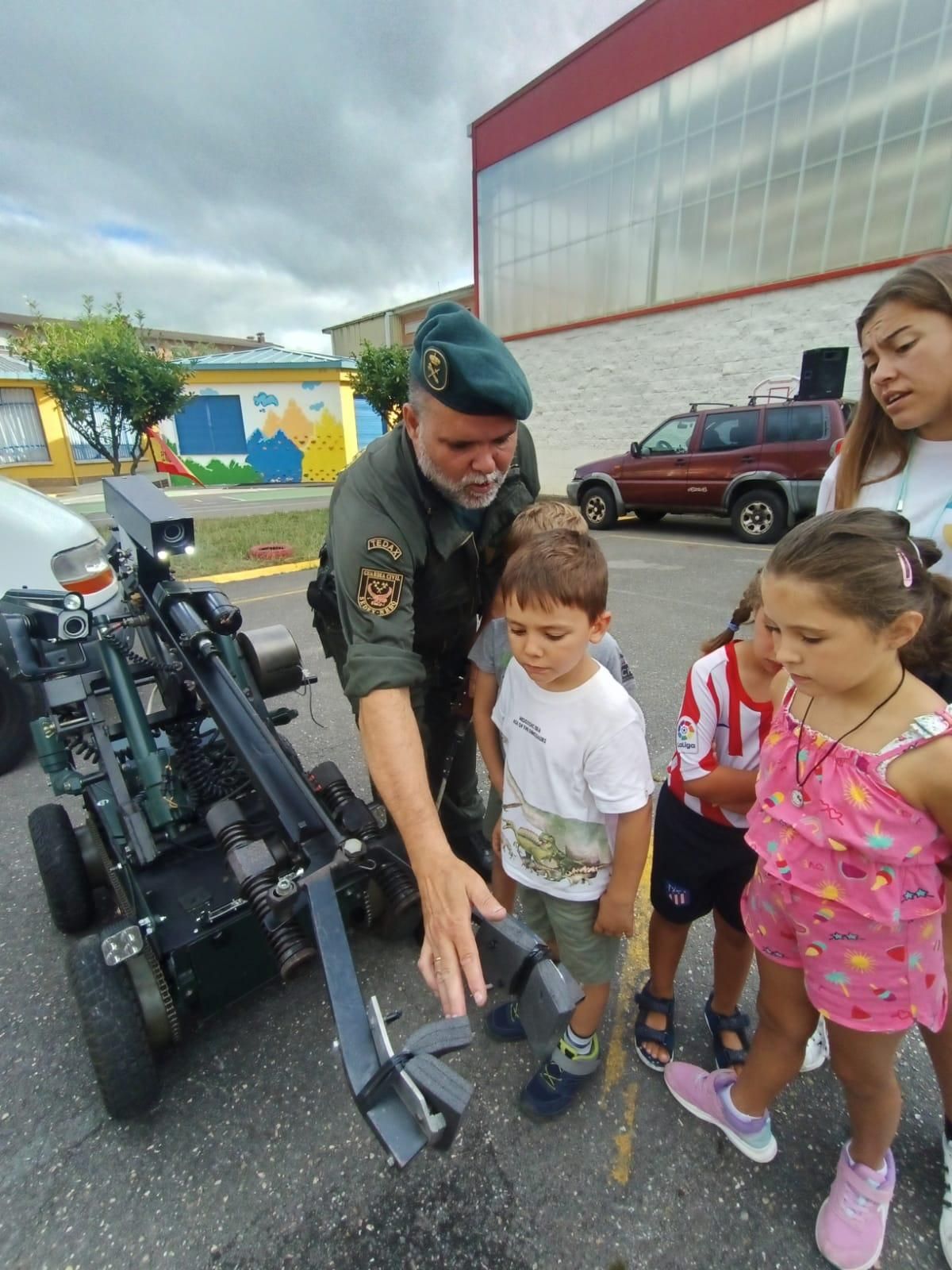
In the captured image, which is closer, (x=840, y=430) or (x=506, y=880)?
(x=506, y=880)

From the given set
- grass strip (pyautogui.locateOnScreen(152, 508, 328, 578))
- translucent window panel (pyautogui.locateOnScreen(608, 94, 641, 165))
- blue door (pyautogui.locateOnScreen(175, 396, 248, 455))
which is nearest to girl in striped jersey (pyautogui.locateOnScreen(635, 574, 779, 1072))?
grass strip (pyautogui.locateOnScreen(152, 508, 328, 578))

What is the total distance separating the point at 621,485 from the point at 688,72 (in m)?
8.91

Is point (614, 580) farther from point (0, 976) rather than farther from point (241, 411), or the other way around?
point (241, 411)

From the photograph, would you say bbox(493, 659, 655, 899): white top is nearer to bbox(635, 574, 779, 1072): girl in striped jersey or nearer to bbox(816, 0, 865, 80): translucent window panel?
bbox(635, 574, 779, 1072): girl in striped jersey

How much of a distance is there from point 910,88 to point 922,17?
970 mm

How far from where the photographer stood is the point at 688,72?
1194cm

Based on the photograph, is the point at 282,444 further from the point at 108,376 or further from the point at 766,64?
the point at 766,64

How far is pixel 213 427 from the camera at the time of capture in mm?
22359

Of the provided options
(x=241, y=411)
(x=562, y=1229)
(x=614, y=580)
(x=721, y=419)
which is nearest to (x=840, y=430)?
(x=721, y=419)

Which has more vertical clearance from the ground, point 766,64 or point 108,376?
point 766,64

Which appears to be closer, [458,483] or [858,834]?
[858,834]

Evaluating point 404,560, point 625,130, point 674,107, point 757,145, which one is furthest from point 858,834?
point 625,130

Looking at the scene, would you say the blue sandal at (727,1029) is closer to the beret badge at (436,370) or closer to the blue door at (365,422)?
the beret badge at (436,370)

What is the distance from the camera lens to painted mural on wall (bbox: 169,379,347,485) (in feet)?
72.8
